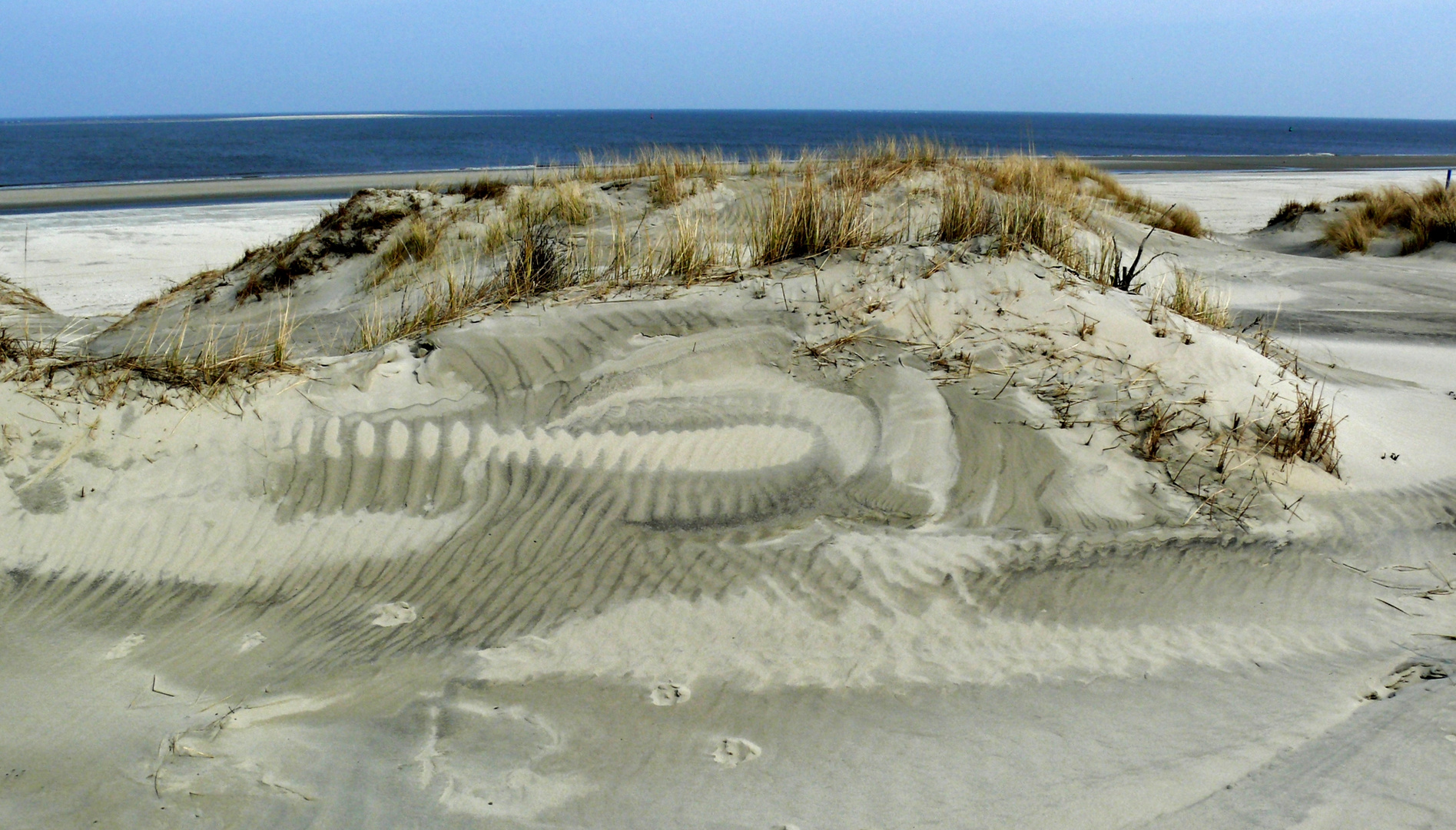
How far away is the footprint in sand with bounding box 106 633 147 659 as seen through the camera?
11.2ft

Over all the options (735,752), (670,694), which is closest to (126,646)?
(670,694)

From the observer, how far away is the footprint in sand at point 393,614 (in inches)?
141

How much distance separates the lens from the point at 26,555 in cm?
393

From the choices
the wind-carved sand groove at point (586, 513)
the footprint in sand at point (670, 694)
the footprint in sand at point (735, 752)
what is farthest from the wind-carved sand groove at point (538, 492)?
the footprint in sand at point (735, 752)

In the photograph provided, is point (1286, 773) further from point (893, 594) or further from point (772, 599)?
point (772, 599)

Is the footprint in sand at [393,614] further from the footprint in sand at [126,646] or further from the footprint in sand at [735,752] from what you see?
the footprint in sand at [735,752]

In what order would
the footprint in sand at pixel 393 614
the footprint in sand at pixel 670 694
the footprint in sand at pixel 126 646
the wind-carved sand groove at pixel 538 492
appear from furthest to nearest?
the wind-carved sand groove at pixel 538 492 → the footprint in sand at pixel 393 614 → the footprint in sand at pixel 126 646 → the footprint in sand at pixel 670 694

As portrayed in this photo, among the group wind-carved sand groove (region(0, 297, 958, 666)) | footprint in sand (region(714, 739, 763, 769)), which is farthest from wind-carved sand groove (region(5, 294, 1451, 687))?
footprint in sand (region(714, 739, 763, 769))

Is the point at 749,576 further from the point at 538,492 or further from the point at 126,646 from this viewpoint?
the point at 126,646

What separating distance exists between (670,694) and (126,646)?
2050 mm

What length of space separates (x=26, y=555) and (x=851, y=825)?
11.7 ft

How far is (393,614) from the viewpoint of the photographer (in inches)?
143

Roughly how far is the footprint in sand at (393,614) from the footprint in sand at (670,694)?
3.47ft

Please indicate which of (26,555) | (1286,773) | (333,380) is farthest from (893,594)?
(26,555)
